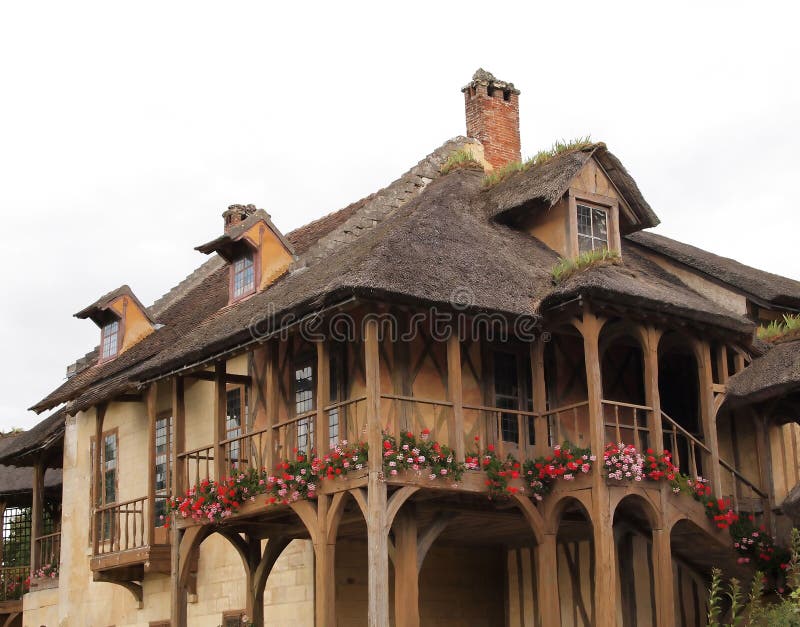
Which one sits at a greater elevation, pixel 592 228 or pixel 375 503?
pixel 592 228

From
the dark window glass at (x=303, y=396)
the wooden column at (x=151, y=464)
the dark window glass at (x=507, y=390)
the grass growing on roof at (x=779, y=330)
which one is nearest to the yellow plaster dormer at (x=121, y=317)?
the wooden column at (x=151, y=464)

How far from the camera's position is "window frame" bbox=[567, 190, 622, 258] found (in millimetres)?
19953

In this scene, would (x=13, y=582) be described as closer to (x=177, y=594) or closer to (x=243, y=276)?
(x=243, y=276)

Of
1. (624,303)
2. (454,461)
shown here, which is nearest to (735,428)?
(624,303)

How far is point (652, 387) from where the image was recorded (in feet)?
58.2

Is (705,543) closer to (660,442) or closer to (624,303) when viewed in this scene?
(660,442)

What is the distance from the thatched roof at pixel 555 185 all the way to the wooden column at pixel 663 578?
5.52 metres

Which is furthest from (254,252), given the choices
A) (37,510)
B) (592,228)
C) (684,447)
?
(37,510)

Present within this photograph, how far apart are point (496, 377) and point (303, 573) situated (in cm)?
450

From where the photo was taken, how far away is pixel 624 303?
17391mm

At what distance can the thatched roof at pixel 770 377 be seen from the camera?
18250mm

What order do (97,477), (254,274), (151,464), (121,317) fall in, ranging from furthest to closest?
(121,317) → (97,477) → (254,274) → (151,464)

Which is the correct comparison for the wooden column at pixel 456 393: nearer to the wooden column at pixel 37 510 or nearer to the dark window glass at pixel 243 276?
the dark window glass at pixel 243 276

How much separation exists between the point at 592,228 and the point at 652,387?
3651 mm
